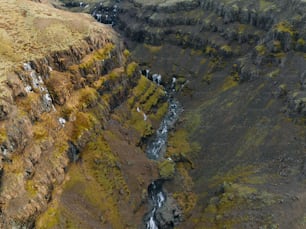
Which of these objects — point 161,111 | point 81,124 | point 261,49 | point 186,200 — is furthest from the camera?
point 161,111

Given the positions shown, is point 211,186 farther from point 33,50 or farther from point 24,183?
point 33,50

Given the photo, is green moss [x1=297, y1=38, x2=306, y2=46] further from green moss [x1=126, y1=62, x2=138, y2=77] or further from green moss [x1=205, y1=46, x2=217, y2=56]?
green moss [x1=126, y1=62, x2=138, y2=77]

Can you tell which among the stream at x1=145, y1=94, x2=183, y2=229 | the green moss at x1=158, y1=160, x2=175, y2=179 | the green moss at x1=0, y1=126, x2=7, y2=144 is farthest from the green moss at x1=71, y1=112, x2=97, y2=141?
the stream at x1=145, y1=94, x2=183, y2=229

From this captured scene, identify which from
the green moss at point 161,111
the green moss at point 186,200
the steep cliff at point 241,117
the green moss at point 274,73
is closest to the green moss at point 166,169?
the steep cliff at point 241,117

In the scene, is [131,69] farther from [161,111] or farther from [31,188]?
[31,188]

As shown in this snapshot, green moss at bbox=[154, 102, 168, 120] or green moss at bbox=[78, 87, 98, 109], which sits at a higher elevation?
green moss at bbox=[78, 87, 98, 109]

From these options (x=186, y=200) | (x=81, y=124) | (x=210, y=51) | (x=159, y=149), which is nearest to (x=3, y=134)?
(x=81, y=124)

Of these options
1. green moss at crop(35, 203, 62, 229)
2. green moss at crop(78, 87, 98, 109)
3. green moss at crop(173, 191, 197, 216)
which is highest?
green moss at crop(78, 87, 98, 109)

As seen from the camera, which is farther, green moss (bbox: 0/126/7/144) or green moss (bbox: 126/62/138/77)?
green moss (bbox: 126/62/138/77)
